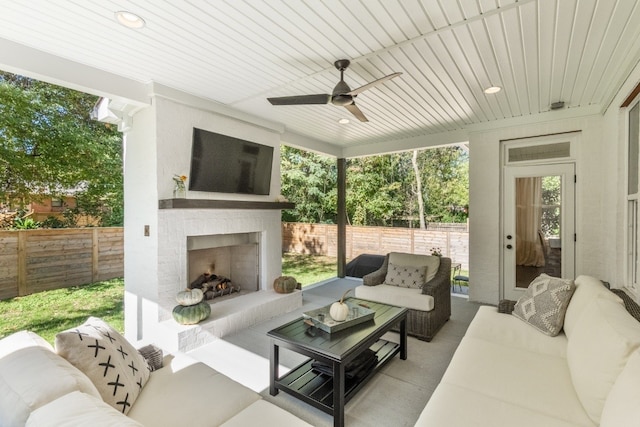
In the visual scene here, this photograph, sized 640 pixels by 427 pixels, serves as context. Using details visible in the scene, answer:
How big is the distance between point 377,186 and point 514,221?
233 inches

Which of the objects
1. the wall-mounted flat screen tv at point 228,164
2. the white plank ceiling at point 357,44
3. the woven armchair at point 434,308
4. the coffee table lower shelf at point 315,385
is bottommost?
the coffee table lower shelf at point 315,385

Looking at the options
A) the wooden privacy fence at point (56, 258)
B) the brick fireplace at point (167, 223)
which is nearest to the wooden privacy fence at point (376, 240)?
the brick fireplace at point (167, 223)

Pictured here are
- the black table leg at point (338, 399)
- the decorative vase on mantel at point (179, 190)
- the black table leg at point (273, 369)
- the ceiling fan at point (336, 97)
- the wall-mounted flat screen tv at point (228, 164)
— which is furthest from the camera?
the wall-mounted flat screen tv at point (228, 164)

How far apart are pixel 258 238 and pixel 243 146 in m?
1.30

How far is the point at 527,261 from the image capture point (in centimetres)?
438

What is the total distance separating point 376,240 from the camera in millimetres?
7816

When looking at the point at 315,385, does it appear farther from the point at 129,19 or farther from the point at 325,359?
the point at 129,19

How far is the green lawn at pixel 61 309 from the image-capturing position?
345cm

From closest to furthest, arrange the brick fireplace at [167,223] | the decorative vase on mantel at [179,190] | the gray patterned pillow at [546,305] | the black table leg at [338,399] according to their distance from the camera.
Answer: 1. the black table leg at [338,399]
2. the gray patterned pillow at [546,305]
3. the brick fireplace at [167,223]
4. the decorative vase on mantel at [179,190]

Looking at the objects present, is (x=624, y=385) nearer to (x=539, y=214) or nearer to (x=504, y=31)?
(x=504, y=31)

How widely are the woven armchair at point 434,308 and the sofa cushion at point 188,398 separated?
220 cm

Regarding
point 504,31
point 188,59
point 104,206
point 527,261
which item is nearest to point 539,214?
point 527,261

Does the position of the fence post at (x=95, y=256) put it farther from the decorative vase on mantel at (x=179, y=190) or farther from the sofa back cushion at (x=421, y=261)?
the sofa back cushion at (x=421, y=261)

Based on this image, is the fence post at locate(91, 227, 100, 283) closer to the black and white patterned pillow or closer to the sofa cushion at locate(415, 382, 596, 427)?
the black and white patterned pillow
